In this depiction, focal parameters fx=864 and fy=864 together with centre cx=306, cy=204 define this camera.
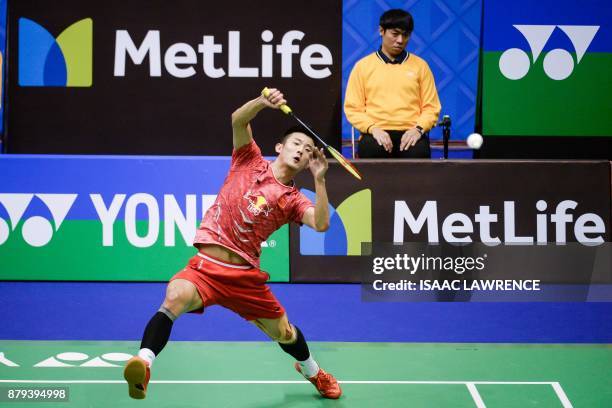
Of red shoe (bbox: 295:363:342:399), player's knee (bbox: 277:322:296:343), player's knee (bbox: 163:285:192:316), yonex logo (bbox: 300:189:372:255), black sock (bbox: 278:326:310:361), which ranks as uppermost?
yonex logo (bbox: 300:189:372:255)

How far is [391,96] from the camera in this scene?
705 centimetres

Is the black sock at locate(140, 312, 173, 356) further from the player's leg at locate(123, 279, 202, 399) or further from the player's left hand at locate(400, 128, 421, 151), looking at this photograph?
the player's left hand at locate(400, 128, 421, 151)

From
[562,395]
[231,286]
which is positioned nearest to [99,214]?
[231,286]

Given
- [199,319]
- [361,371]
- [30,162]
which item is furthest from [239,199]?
[30,162]

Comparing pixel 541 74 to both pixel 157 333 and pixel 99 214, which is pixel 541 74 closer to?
pixel 99 214

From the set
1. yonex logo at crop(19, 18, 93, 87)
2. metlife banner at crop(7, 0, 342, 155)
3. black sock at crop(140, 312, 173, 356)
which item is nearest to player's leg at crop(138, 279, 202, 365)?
black sock at crop(140, 312, 173, 356)

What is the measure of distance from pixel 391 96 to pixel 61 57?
2.86m

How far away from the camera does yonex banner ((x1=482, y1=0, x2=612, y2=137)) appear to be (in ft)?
25.6

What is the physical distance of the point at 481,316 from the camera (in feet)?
20.1

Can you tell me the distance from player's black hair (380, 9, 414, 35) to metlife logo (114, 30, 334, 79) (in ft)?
2.14

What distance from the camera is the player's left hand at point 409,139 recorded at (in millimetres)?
6898

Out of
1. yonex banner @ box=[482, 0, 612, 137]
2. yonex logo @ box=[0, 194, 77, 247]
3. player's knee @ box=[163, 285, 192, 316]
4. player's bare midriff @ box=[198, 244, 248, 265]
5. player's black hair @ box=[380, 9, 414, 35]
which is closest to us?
player's knee @ box=[163, 285, 192, 316]

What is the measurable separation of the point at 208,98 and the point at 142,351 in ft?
13.2

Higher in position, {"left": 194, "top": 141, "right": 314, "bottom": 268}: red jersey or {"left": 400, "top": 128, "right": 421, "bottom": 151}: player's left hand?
{"left": 400, "top": 128, "right": 421, "bottom": 151}: player's left hand
